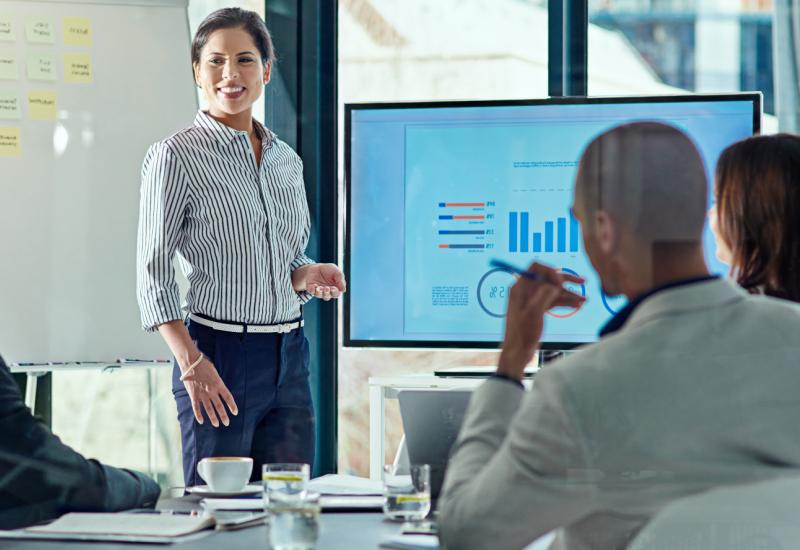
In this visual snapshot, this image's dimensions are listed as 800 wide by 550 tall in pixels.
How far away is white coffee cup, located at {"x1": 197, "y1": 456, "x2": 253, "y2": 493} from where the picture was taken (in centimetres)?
156

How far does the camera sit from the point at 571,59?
2.45 metres

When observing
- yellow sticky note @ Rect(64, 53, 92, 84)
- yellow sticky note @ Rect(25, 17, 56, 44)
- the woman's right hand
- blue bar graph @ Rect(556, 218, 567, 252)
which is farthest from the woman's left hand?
blue bar graph @ Rect(556, 218, 567, 252)

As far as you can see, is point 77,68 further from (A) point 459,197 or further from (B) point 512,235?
(B) point 512,235

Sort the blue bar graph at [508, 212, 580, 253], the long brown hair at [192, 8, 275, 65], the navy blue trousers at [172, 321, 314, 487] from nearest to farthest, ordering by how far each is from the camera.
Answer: the blue bar graph at [508, 212, 580, 253], the navy blue trousers at [172, 321, 314, 487], the long brown hair at [192, 8, 275, 65]

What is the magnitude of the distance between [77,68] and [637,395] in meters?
2.36

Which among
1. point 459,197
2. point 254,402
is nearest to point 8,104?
point 254,402

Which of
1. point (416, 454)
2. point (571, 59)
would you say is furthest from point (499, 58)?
point (416, 454)

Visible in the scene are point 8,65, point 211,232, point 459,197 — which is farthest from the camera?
point 8,65

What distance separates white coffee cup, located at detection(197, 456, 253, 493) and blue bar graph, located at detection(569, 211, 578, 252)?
750mm

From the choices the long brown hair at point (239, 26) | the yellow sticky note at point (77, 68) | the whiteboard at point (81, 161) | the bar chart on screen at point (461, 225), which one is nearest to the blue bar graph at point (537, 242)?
the bar chart on screen at point (461, 225)

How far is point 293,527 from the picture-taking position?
1162mm

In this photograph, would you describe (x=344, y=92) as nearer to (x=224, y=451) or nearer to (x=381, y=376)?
(x=381, y=376)

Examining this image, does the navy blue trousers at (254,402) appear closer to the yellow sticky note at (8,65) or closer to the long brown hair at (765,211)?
the yellow sticky note at (8,65)

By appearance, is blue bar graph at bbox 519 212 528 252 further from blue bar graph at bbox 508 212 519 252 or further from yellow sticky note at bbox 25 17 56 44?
yellow sticky note at bbox 25 17 56 44
